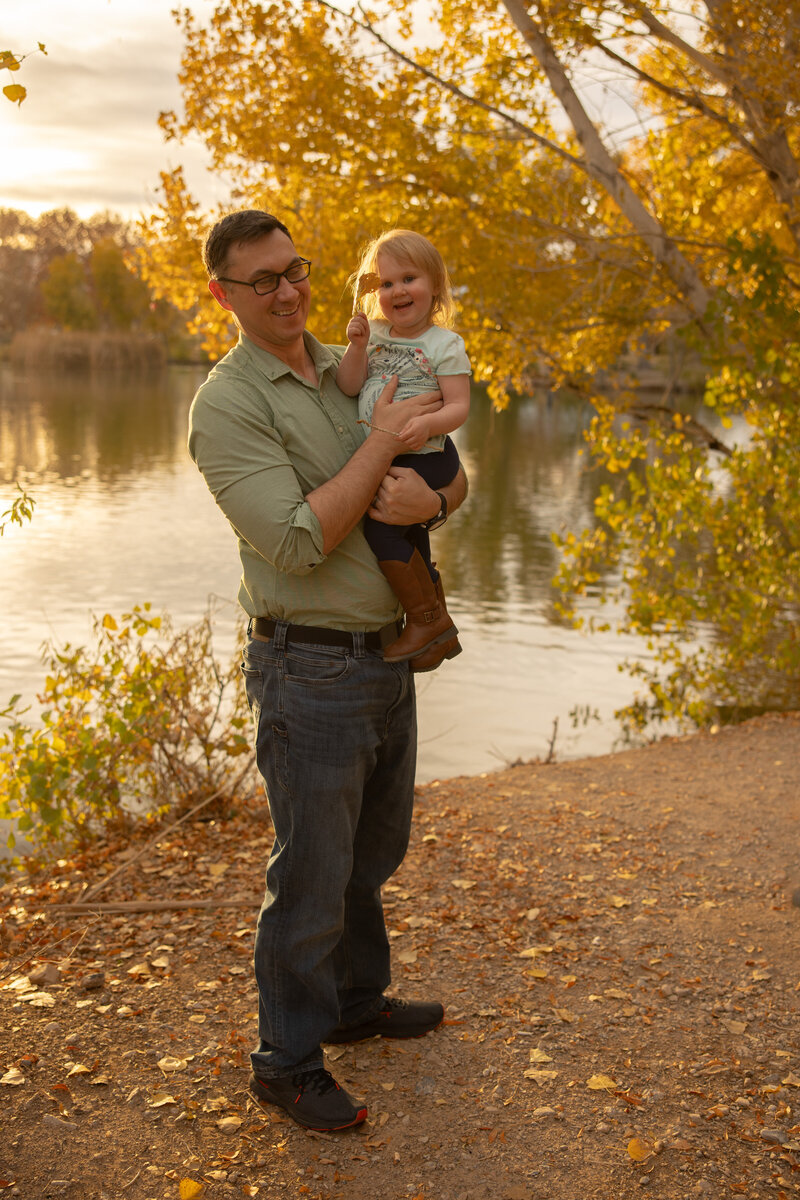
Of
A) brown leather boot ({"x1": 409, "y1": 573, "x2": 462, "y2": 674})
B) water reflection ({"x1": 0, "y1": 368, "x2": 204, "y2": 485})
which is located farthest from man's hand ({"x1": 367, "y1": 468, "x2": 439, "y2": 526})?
water reflection ({"x1": 0, "y1": 368, "x2": 204, "y2": 485})

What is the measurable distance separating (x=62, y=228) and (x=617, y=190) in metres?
99.3

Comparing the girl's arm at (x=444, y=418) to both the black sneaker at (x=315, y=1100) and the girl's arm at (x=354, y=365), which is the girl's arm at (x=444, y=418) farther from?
the black sneaker at (x=315, y=1100)

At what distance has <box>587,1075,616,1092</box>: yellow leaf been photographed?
325cm

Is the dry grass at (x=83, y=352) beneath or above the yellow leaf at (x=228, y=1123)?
above

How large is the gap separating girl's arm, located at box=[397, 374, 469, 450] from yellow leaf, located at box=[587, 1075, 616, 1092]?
6.74 feet

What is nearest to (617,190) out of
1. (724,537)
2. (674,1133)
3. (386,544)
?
(724,537)

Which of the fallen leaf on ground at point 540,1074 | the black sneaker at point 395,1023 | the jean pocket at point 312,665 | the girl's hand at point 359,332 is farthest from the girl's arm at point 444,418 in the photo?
the fallen leaf on ground at point 540,1074

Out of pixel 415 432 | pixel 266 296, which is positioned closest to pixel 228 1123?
pixel 415 432

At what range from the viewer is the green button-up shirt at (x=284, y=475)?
2.52 metres

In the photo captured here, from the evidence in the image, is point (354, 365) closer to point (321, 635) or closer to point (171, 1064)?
point (321, 635)

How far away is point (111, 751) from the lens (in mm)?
5395

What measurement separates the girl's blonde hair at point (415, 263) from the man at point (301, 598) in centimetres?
40

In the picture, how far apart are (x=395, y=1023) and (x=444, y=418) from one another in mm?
2019

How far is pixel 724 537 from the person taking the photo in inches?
352
